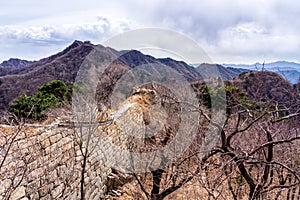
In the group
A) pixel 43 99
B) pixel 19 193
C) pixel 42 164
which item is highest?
pixel 43 99

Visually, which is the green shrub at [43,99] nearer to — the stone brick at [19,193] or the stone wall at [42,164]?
the stone wall at [42,164]

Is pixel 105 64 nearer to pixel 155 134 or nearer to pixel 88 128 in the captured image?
pixel 155 134

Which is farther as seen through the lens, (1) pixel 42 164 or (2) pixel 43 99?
(2) pixel 43 99

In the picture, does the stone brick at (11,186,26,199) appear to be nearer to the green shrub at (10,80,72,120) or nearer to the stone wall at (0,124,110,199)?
the stone wall at (0,124,110,199)

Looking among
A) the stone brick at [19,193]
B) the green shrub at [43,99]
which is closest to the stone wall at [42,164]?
the stone brick at [19,193]

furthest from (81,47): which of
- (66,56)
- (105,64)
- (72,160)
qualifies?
(72,160)

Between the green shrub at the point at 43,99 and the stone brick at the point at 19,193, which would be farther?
the green shrub at the point at 43,99

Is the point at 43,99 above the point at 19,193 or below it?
above

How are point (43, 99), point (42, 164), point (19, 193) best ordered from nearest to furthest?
point (19, 193), point (42, 164), point (43, 99)

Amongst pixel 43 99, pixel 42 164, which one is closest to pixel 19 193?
pixel 42 164

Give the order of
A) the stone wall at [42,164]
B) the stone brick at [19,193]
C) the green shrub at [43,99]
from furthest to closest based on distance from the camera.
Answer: the green shrub at [43,99] → the stone brick at [19,193] → the stone wall at [42,164]

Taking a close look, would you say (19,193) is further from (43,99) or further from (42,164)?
(43,99)
